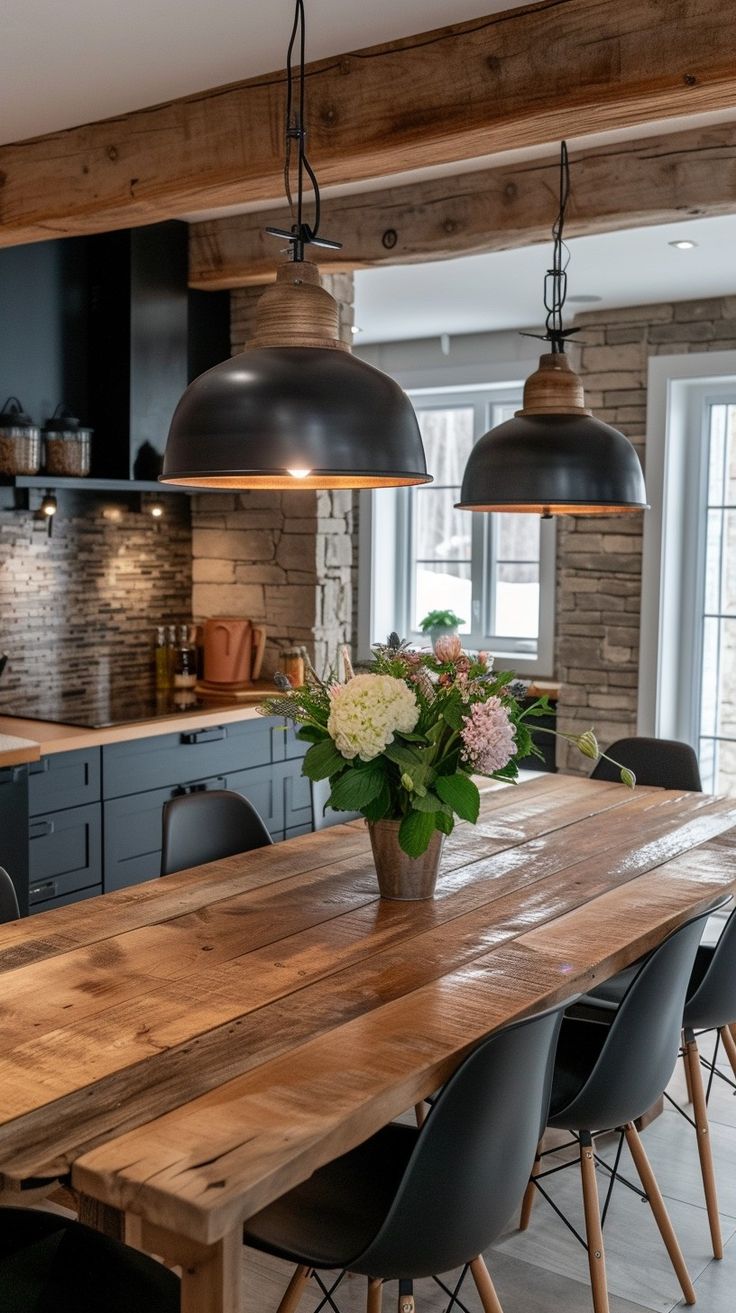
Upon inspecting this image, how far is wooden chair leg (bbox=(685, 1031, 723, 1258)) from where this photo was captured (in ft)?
8.24

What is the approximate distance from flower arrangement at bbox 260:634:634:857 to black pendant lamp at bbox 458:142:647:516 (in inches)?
20.2

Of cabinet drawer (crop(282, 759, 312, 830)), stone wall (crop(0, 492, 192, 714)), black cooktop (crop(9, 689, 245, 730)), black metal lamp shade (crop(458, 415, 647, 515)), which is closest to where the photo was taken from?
black metal lamp shade (crop(458, 415, 647, 515))

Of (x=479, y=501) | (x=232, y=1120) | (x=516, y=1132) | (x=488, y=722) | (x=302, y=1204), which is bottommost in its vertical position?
(x=302, y=1204)

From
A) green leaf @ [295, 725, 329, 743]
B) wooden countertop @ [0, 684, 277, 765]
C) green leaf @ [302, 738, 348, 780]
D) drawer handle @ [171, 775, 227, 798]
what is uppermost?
green leaf @ [295, 725, 329, 743]

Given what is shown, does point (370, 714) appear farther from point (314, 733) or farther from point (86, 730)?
point (86, 730)

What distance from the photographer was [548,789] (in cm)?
362

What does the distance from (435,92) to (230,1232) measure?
2.24m

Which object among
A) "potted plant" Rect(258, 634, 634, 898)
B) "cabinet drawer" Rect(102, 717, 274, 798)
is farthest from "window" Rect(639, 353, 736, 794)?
"potted plant" Rect(258, 634, 634, 898)

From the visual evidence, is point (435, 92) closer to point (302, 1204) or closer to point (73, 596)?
point (302, 1204)

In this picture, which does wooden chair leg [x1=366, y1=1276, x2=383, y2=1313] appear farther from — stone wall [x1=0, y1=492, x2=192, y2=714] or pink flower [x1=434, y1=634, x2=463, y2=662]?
stone wall [x1=0, y1=492, x2=192, y2=714]

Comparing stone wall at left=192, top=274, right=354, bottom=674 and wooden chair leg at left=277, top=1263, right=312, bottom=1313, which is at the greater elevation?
stone wall at left=192, top=274, right=354, bottom=674

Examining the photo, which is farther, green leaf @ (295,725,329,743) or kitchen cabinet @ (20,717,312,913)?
kitchen cabinet @ (20,717,312,913)

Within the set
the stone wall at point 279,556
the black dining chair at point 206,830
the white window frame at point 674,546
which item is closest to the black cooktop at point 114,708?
the stone wall at point 279,556

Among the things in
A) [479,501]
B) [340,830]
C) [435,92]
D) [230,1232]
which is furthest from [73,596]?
[230,1232]
